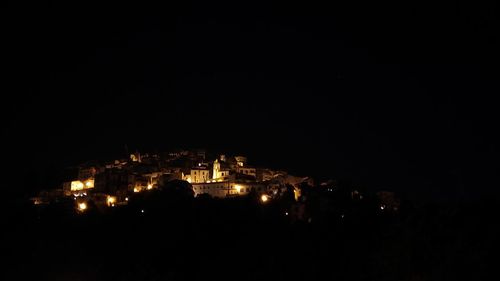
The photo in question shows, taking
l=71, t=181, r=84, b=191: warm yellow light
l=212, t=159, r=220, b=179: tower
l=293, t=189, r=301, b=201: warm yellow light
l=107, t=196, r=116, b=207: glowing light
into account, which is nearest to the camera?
l=293, t=189, r=301, b=201: warm yellow light

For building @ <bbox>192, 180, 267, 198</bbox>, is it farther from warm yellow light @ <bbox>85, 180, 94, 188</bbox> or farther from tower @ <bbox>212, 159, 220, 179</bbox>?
warm yellow light @ <bbox>85, 180, 94, 188</bbox>

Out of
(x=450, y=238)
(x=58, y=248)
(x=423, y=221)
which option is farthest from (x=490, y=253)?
(x=58, y=248)

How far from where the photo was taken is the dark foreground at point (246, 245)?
28031mm

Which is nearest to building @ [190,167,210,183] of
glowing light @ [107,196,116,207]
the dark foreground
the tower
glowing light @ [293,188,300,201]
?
the tower

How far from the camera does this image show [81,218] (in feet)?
137

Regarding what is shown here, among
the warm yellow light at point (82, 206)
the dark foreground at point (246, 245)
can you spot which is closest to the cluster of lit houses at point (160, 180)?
the warm yellow light at point (82, 206)

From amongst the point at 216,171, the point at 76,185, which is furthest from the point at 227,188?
the point at 76,185

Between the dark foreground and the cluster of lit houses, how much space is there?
10021 millimetres

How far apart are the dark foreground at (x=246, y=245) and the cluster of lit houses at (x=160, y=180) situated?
1002 centimetres

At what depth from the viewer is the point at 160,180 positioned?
56.9 m

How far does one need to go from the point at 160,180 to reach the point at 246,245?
76.8ft

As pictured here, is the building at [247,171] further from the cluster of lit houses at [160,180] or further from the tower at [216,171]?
the tower at [216,171]

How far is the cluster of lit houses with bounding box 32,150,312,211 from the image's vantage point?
52.2 metres

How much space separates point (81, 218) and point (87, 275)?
1064cm
